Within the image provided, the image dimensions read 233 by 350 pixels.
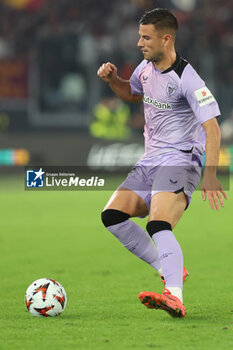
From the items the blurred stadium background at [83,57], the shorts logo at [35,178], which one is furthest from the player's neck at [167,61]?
the blurred stadium background at [83,57]

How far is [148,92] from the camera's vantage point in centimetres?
699

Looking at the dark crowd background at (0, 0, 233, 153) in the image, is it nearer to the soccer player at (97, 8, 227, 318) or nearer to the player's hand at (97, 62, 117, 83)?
the player's hand at (97, 62, 117, 83)

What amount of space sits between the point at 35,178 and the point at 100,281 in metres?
1.63

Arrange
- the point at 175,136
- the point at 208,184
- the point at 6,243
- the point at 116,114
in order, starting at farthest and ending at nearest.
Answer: the point at 116,114 → the point at 6,243 → the point at 175,136 → the point at 208,184

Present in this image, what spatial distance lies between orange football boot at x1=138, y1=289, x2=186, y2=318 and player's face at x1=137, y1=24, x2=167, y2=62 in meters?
1.65

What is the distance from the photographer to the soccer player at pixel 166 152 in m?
6.52

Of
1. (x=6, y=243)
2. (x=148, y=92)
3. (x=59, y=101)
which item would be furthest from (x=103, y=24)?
(x=148, y=92)

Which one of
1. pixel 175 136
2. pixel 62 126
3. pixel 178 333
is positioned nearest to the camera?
pixel 178 333

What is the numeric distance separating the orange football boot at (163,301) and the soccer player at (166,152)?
0.06m

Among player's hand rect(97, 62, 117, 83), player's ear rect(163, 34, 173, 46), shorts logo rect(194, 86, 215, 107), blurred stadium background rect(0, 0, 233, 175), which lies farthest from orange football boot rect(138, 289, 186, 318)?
blurred stadium background rect(0, 0, 233, 175)

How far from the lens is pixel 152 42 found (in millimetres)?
6738

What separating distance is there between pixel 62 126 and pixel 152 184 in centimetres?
1938

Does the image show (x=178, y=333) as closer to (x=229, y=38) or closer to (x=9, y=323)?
(x=9, y=323)

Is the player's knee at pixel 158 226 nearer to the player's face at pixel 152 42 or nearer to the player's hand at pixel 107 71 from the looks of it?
the player's face at pixel 152 42
